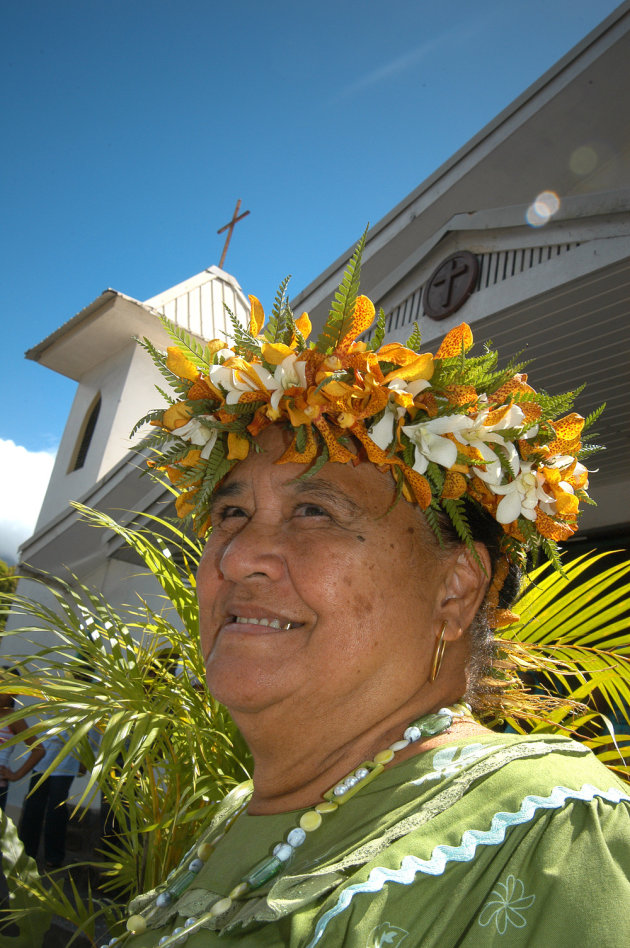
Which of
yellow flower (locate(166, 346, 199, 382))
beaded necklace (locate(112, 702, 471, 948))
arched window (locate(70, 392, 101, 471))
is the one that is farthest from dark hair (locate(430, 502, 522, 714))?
arched window (locate(70, 392, 101, 471))

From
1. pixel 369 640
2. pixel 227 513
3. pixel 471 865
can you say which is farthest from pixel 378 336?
pixel 471 865

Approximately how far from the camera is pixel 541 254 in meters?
4.38

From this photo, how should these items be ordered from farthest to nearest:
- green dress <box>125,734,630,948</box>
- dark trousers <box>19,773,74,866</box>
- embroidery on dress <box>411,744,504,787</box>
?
dark trousers <box>19,773,74,866</box>
embroidery on dress <box>411,744,504,787</box>
green dress <box>125,734,630,948</box>

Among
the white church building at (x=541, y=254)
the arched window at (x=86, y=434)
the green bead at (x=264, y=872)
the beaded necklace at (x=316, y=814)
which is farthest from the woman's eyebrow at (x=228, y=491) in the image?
the arched window at (x=86, y=434)

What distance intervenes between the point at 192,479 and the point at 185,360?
0.30 meters

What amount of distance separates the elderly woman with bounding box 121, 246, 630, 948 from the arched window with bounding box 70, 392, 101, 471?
467 inches

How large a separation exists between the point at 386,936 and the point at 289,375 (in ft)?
3.54

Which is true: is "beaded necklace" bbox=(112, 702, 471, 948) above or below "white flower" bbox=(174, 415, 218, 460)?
below

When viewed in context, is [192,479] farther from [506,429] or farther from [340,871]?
[340,871]

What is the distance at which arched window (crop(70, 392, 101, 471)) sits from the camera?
1320cm

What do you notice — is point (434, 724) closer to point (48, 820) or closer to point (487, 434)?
point (487, 434)

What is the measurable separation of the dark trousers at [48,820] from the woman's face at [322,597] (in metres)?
4.86

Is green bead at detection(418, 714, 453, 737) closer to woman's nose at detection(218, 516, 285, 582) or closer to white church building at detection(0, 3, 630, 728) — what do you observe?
woman's nose at detection(218, 516, 285, 582)

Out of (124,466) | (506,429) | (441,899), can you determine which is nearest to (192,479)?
(506,429)
